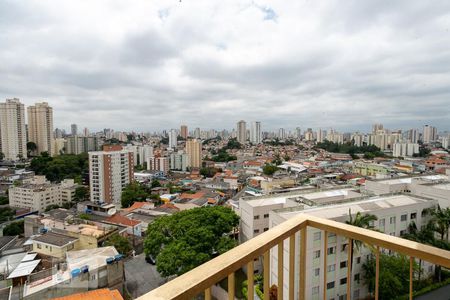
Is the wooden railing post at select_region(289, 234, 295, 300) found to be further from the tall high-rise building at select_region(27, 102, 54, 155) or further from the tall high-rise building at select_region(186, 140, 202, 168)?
the tall high-rise building at select_region(27, 102, 54, 155)

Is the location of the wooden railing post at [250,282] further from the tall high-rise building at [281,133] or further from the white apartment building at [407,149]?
the tall high-rise building at [281,133]

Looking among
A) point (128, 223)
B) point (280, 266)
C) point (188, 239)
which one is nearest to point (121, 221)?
point (128, 223)

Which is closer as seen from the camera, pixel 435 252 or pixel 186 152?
pixel 435 252

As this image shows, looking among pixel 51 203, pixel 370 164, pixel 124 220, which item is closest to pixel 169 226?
pixel 124 220

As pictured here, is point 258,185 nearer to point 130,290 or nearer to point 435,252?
point 130,290

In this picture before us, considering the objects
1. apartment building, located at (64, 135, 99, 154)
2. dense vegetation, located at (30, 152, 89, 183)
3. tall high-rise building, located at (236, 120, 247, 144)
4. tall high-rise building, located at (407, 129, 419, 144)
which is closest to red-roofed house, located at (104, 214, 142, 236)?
dense vegetation, located at (30, 152, 89, 183)

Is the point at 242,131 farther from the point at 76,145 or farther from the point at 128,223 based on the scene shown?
the point at 128,223
